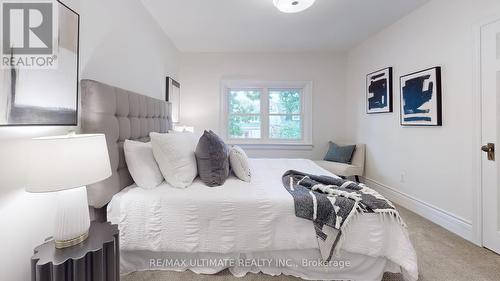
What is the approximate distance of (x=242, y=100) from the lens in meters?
4.30

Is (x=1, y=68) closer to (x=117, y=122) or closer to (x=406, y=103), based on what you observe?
(x=117, y=122)

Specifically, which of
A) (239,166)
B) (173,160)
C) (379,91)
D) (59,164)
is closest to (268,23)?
(379,91)

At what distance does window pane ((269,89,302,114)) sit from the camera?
431 cm

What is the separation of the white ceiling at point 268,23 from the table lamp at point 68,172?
2043 mm

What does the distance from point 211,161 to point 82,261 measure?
101cm

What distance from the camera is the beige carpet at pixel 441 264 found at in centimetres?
158

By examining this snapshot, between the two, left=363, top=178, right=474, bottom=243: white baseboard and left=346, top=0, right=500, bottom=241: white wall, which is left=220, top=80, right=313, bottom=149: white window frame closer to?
left=346, top=0, right=500, bottom=241: white wall

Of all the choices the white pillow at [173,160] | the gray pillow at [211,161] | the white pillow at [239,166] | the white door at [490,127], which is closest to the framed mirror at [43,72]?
the white pillow at [173,160]

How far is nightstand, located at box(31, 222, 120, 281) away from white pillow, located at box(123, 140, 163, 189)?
1.64ft

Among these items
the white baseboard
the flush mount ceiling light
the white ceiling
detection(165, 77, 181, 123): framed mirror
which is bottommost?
the white baseboard

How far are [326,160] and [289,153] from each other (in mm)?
669

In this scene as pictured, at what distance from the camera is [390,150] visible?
3.20 m

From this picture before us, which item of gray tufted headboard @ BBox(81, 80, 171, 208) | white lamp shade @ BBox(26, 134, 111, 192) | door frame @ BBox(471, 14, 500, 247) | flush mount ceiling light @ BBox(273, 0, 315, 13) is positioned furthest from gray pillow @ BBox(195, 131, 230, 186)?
door frame @ BBox(471, 14, 500, 247)

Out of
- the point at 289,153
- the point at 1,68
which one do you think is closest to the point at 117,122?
the point at 1,68
